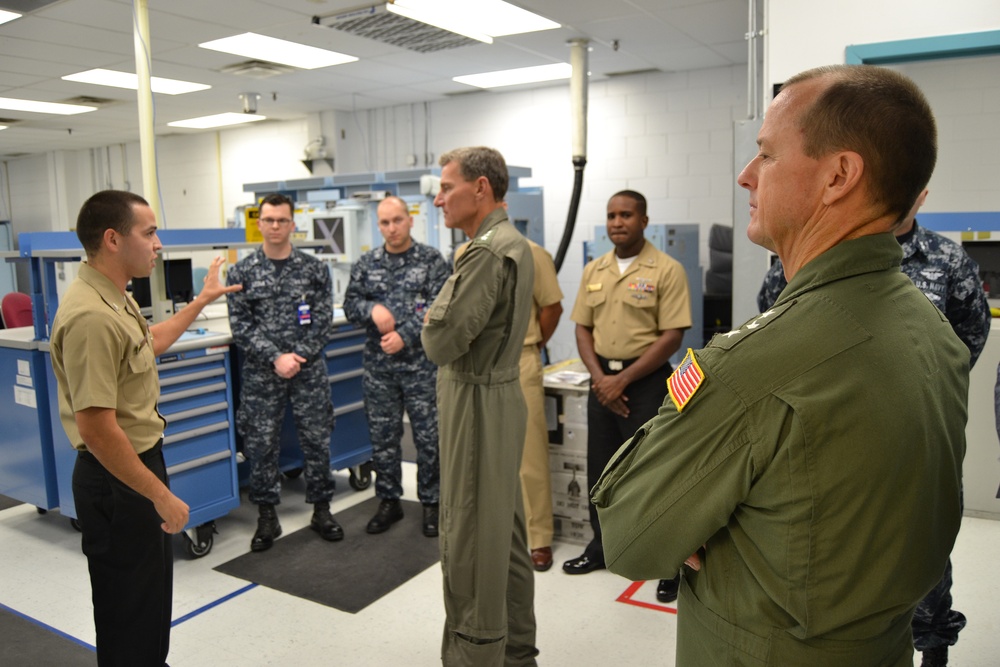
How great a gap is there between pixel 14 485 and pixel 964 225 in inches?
195

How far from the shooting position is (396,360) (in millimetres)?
Answer: 3865

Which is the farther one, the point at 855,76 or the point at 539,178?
the point at 539,178

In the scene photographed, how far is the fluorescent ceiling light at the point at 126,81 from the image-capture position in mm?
6711

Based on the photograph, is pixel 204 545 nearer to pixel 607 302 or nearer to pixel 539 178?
pixel 607 302

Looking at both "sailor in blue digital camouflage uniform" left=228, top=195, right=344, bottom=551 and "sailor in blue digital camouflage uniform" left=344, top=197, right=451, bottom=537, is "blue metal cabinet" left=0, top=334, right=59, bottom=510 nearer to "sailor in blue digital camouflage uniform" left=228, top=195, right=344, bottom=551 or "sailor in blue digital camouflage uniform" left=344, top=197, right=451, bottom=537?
"sailor in blue digital camouflage uniform" left=228, top=195, right=344, bottom=551

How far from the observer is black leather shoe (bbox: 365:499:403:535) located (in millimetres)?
3873

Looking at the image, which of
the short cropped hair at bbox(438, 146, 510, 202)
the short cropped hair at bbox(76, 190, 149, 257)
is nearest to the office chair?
the short cropped hair at bbox(76, 190, 149, 257)

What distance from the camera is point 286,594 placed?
10.6ft

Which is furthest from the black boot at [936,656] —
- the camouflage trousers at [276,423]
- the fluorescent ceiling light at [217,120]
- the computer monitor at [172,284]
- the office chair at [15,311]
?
the fluorescent ceiling light at [217,120]

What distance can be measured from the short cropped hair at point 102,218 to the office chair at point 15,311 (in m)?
4.21

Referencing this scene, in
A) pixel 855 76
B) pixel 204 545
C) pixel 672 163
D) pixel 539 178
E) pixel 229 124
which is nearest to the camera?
pixel 855 76

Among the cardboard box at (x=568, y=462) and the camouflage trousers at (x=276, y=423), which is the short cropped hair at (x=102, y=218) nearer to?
the camouflage trousers at (x=276, y=423)

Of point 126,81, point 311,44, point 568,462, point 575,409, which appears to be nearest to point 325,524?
point 568,462

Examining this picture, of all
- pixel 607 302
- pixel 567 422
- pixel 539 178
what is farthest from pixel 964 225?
pixel 539 178
